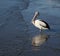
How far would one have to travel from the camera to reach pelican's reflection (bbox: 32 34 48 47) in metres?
12.2

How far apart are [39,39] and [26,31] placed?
0.93 metres

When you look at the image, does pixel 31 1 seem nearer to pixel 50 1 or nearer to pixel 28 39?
pixel 50 1

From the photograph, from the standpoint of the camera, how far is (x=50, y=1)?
2147cm

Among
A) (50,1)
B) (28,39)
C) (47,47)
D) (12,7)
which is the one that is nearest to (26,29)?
(28,39)

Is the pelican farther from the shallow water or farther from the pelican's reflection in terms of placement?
the pelican's reflection

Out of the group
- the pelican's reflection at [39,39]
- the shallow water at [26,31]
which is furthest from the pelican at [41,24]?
the pelican's reflection at [39,39]

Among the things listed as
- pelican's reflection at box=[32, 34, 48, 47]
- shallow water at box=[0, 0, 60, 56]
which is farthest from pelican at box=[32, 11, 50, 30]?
pelican's reflection at box=[32, 34, 48, 47]

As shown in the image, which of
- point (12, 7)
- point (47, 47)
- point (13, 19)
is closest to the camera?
point (47, 47)

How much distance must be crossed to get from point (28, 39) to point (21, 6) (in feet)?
24.0

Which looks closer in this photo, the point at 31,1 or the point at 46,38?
the point at 46,38

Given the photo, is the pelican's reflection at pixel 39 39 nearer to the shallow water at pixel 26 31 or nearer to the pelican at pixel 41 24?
the shallow water at pixel 26 31

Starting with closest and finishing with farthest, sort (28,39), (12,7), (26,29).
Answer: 1. (28,39)
2. (26,29)
3. (12,7)

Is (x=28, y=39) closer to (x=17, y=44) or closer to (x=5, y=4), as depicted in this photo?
(x=17, y=44)

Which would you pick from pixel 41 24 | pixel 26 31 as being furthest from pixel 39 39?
pixel 41 24
